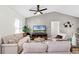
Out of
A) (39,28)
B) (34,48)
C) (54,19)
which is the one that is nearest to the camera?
(34,48)

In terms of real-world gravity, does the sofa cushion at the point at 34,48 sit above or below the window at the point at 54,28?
below

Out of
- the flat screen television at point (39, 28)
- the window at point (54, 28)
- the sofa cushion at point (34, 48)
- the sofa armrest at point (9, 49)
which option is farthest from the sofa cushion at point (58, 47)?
the window at point (54, 28)

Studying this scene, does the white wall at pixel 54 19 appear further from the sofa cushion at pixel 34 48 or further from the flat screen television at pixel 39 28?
the sofa cushion at pixel 34 48

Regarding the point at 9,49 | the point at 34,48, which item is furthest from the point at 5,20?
the point at 34,48

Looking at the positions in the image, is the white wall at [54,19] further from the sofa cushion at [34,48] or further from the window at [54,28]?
the sofa cushion at [34,48]

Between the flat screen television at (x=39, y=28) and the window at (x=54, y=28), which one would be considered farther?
the window at (x=54, y=28)

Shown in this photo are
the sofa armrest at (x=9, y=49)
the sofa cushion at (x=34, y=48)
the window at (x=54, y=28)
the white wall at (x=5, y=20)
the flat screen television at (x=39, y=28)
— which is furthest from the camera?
the window at (x=54, y=28)

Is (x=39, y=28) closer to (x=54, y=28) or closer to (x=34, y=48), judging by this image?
(x=54, y=28)

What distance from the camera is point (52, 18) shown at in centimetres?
1078

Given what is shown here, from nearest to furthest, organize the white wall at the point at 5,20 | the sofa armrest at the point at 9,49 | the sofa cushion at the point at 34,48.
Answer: the sofa cushion at the point at 34,48, the sofa armrest at the point at 9,49, the white wall at the point at 5,20

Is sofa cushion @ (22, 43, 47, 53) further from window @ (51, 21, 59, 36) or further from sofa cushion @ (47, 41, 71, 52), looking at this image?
window @ (51, 21, 59, 36)

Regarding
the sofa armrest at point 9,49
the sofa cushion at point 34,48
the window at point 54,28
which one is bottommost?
the sofa armrest at point 9,49
